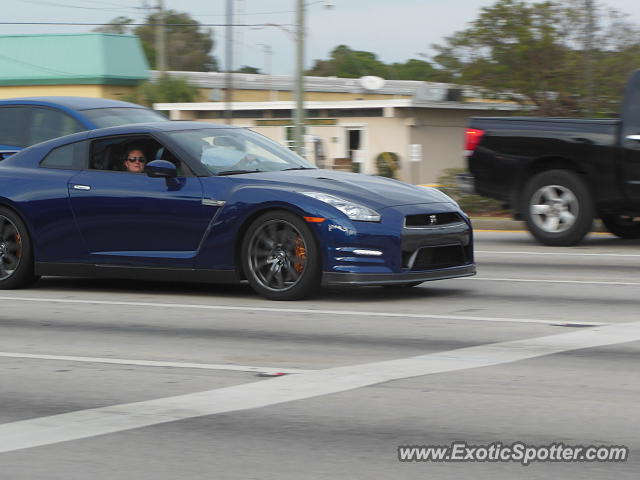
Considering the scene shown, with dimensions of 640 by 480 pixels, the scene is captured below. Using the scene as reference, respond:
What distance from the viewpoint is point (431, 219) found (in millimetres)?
9375

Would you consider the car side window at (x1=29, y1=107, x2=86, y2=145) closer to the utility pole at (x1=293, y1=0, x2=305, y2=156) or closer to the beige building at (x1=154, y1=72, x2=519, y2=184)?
the utility pole at (x1=293, y1=0, x2=305, y2=156)

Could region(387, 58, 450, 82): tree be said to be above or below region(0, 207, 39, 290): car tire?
above

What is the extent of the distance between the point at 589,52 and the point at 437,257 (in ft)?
57.6

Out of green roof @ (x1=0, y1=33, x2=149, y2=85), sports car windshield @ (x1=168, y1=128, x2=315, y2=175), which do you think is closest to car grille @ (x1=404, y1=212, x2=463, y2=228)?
sports car windshield @ (x1=168, y1=128, x2=315, y2=175)

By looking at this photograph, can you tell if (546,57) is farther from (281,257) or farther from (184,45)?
(184,45)

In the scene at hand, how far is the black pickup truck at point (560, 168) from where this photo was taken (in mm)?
13750

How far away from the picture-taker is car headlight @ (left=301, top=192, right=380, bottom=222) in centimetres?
907

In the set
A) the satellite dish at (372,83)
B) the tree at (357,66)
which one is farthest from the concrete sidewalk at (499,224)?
the tree at (357,66)

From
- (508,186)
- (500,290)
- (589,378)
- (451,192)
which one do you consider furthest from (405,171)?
(589,378)

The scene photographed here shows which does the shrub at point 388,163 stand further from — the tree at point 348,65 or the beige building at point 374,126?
Answer: the tree at point 348,65

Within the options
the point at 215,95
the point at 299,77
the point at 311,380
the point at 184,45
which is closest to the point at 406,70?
the point at 184,45

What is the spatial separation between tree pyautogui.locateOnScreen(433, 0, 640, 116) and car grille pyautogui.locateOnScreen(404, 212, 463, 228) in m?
15.9

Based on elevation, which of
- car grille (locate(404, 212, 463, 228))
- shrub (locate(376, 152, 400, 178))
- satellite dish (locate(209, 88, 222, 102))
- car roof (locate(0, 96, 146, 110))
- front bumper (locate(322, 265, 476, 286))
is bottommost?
shrub (locate(376, 152, 400, 178))

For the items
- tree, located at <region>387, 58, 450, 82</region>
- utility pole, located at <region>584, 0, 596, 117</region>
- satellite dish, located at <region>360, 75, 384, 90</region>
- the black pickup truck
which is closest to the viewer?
the black pickup truck
